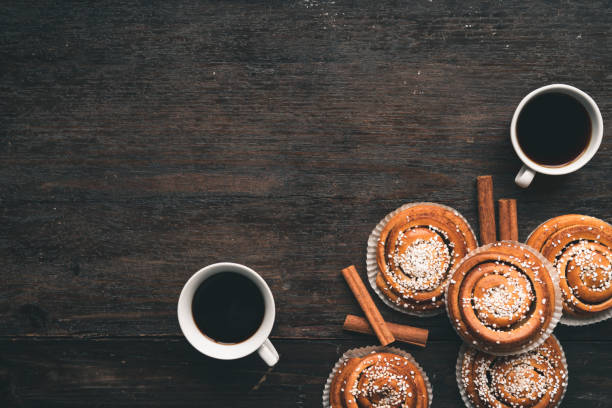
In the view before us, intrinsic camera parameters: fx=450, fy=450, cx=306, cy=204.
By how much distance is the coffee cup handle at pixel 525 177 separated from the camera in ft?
3.64

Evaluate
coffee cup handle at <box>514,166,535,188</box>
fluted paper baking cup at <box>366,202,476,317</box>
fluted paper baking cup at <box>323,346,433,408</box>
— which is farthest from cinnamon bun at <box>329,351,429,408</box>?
coffee cup handle at <box>514,166,535,188</box>

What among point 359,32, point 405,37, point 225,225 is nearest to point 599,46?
point 405,37

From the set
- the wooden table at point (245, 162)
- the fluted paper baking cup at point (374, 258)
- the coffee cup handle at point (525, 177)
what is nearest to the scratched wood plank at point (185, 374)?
the wooden table at point (245, 162)

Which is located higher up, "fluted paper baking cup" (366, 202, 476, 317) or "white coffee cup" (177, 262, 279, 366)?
"fluted paper baking cup" (366, 202, 476, 317)

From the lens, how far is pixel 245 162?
121 cm

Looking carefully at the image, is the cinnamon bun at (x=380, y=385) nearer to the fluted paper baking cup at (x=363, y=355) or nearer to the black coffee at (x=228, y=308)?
the fluted paper baking cup at (x=363, y=355)

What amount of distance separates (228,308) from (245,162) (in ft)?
1.25

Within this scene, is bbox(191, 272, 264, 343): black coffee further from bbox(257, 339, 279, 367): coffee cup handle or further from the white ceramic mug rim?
the white ceramic mug rim

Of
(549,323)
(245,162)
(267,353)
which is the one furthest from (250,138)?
(549,323)

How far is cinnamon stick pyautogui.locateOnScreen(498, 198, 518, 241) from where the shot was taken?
1167 millimetres

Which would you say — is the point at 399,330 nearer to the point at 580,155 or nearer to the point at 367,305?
the point at 367,305

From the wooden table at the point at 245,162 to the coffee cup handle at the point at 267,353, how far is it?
10 centimetres

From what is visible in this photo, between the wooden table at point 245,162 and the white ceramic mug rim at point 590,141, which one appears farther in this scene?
the wooden table at point 245,162

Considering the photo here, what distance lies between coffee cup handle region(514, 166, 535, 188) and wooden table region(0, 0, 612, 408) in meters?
0.07
